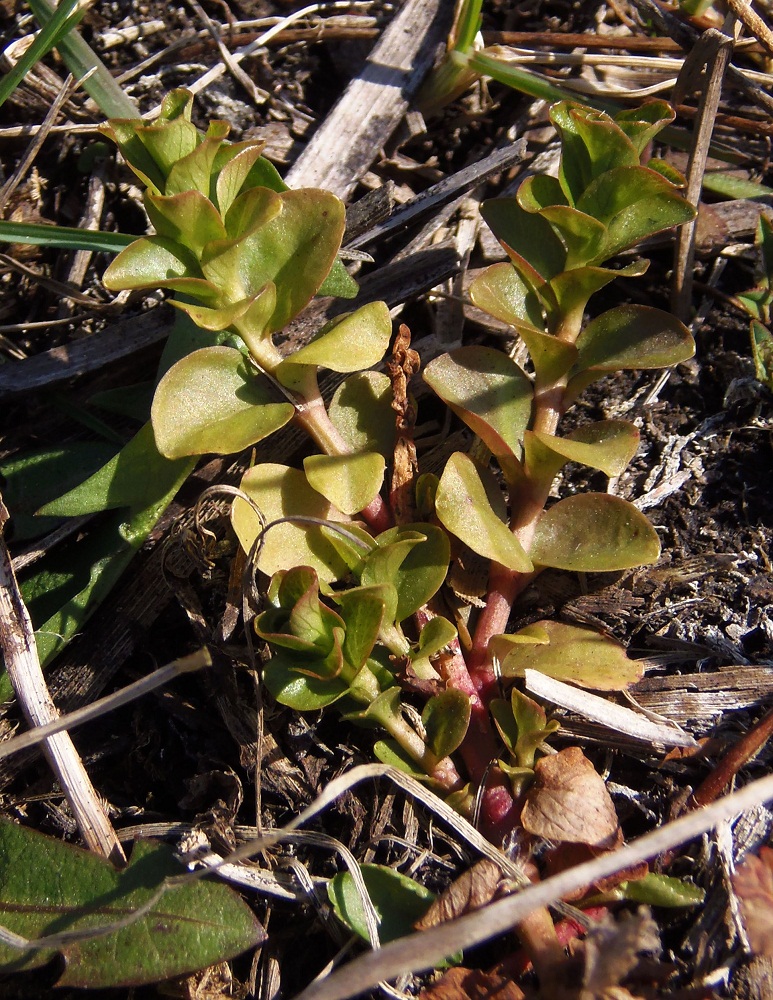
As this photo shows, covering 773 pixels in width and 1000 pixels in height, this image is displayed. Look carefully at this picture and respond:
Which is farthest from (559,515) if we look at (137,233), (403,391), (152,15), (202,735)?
(152,15)

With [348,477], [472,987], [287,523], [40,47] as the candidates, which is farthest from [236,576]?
[40,47]

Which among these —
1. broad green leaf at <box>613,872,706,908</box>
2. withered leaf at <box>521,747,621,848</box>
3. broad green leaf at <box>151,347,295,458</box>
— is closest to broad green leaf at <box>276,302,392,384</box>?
broad green leaf at <box>151,347,295,458</box>

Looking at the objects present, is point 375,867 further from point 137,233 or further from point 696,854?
point 137,233

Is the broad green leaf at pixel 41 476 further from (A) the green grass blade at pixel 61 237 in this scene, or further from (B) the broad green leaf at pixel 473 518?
(B) the broad green leaf at pixel 473 518

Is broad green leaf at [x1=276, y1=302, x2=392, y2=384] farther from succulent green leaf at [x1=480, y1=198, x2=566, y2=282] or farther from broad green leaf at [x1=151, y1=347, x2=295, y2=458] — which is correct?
succulent green leaf at [x1=480, y1=198, x2=566, y2=282]

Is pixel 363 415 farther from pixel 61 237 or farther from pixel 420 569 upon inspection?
pixel 61 237

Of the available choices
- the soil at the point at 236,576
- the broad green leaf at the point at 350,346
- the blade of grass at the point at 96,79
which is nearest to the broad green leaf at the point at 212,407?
the broad green leaf at the point at 350,346
